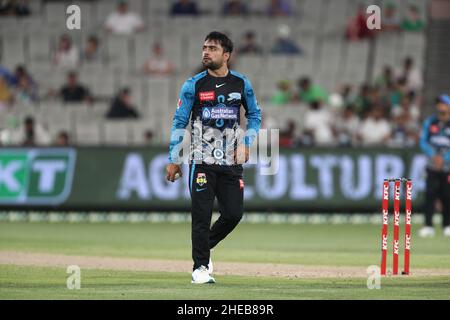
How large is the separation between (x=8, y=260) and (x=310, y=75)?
14.5 metres

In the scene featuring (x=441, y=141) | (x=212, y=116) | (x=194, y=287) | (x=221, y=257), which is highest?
(x=212, y=116)

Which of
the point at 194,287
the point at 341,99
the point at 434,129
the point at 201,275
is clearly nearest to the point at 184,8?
the point at 341,99

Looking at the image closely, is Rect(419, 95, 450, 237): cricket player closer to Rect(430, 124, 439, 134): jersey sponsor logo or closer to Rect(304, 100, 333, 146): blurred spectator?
Rect(430, 124, 439, 134): jersey sponsor logo

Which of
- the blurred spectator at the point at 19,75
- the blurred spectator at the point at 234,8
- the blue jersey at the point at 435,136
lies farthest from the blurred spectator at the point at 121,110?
the blue jersey at the point at 435,136

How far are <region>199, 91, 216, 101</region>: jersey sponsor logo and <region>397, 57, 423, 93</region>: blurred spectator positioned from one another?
15.9m

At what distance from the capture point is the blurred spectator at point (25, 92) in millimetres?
26094

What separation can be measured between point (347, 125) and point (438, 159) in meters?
6.11

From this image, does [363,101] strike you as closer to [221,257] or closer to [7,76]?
[7,76]

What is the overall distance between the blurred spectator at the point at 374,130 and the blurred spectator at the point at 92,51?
6745 millimetres

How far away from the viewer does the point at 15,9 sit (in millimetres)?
28562

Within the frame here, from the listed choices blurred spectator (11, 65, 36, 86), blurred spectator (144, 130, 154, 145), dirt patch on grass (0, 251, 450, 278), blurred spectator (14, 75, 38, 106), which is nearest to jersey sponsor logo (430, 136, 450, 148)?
dirt patch on grass (0, 251, 450, 278)

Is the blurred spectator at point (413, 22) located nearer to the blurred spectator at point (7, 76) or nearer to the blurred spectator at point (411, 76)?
the blurred spectator at point (411, 76)
